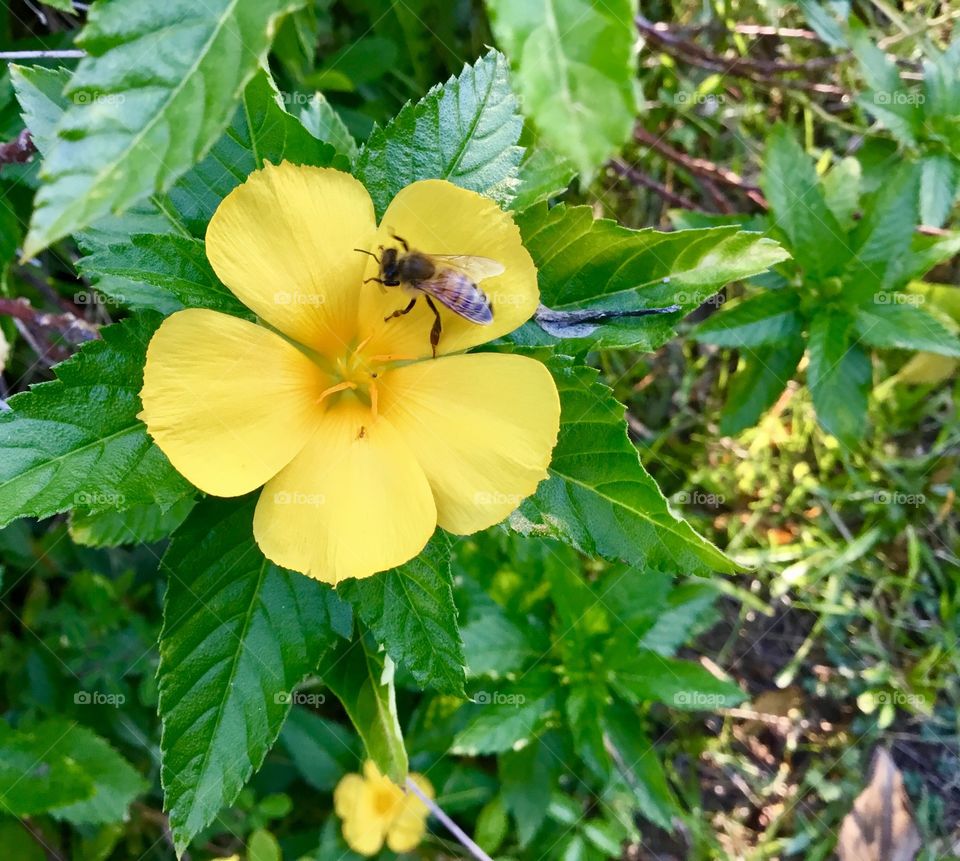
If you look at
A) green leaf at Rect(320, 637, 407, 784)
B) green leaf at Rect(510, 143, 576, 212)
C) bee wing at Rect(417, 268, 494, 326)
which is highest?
bee wing at Rect(417, 268, 494, 326)

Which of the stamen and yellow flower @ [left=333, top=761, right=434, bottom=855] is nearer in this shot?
the stamen

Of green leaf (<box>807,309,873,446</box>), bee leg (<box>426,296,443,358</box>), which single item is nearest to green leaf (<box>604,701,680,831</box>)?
green leaf (<box>807,309,873,446</box>)

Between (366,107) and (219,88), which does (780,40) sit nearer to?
(366,107)

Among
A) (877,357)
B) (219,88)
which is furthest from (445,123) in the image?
(877,357)

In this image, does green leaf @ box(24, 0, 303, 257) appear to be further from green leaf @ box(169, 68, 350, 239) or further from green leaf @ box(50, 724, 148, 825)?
green leaf @ box(50, 724, 148, 825)

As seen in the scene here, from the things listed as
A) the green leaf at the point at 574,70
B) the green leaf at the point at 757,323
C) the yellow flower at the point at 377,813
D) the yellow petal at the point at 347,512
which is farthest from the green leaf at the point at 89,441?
the yellow flower at the point at 377,813

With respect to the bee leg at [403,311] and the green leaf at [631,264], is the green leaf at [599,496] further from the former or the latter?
the bee leg at [403,311]
